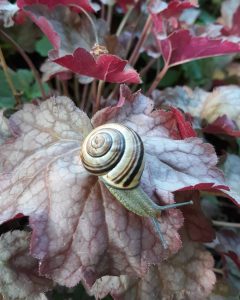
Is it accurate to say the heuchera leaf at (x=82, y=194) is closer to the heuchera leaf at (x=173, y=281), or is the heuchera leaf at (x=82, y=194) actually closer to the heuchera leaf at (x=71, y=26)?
the heuchera leaf at (x=173, y=281)

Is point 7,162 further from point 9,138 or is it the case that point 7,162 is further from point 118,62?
point 118,62

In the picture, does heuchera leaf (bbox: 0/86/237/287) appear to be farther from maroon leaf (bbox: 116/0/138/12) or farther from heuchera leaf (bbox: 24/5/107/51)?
maroon leaf (bbox: 116/0/138/12)

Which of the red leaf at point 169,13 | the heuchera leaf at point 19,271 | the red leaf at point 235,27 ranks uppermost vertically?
the red leaf at point 169,13

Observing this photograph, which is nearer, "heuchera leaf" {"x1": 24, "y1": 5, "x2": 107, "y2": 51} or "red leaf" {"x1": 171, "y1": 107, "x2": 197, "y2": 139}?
"red leaf" {"x1": 171, "y1": 107, "x2": 197, "y2": 139}

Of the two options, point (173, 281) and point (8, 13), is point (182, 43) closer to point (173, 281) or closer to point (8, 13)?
point (8, 13)

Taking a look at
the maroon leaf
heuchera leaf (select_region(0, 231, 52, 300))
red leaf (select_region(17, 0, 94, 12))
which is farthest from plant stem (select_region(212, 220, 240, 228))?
the maroon leaf

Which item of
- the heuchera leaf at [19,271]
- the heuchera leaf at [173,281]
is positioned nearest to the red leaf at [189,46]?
the heuchera leaf at [173,281]

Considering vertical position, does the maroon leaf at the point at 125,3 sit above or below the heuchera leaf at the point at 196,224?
above
